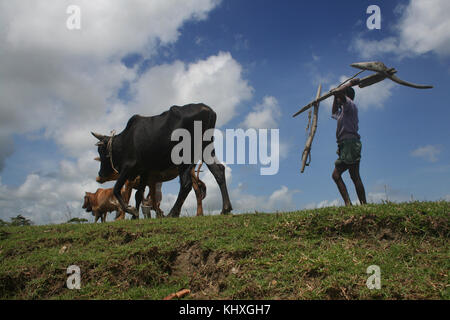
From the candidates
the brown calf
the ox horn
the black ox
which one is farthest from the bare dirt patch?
the brown calf

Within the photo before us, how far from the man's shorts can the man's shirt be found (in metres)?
0.11

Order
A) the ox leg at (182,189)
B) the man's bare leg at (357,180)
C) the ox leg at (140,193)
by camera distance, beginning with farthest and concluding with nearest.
Result: the ox leg at (140,193) → the ox leg at (182,189) → the man's bare leg at (357,180)

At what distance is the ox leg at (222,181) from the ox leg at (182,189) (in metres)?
0.51

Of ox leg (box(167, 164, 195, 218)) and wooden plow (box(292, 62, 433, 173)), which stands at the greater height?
wooden plow (box(292, 62, 433, 173))

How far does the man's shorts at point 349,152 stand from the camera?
720 centimetres

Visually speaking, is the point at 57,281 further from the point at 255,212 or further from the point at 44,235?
the point at 255,212

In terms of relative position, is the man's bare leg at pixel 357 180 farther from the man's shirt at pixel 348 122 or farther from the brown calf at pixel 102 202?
the brown calf at pixel 102 202

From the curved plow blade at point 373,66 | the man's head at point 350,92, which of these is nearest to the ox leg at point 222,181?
the man's head at point 350,92

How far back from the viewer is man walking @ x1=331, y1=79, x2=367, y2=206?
720 centimetres

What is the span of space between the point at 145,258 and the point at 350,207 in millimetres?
3251

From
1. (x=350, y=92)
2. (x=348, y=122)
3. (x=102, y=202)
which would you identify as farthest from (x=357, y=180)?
(x=102, y=202)

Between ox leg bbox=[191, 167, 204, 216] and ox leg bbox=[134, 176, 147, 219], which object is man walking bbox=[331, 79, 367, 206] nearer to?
ox leg bbox=[191, 167, 204, 216]

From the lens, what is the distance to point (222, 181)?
7992 millimetres
